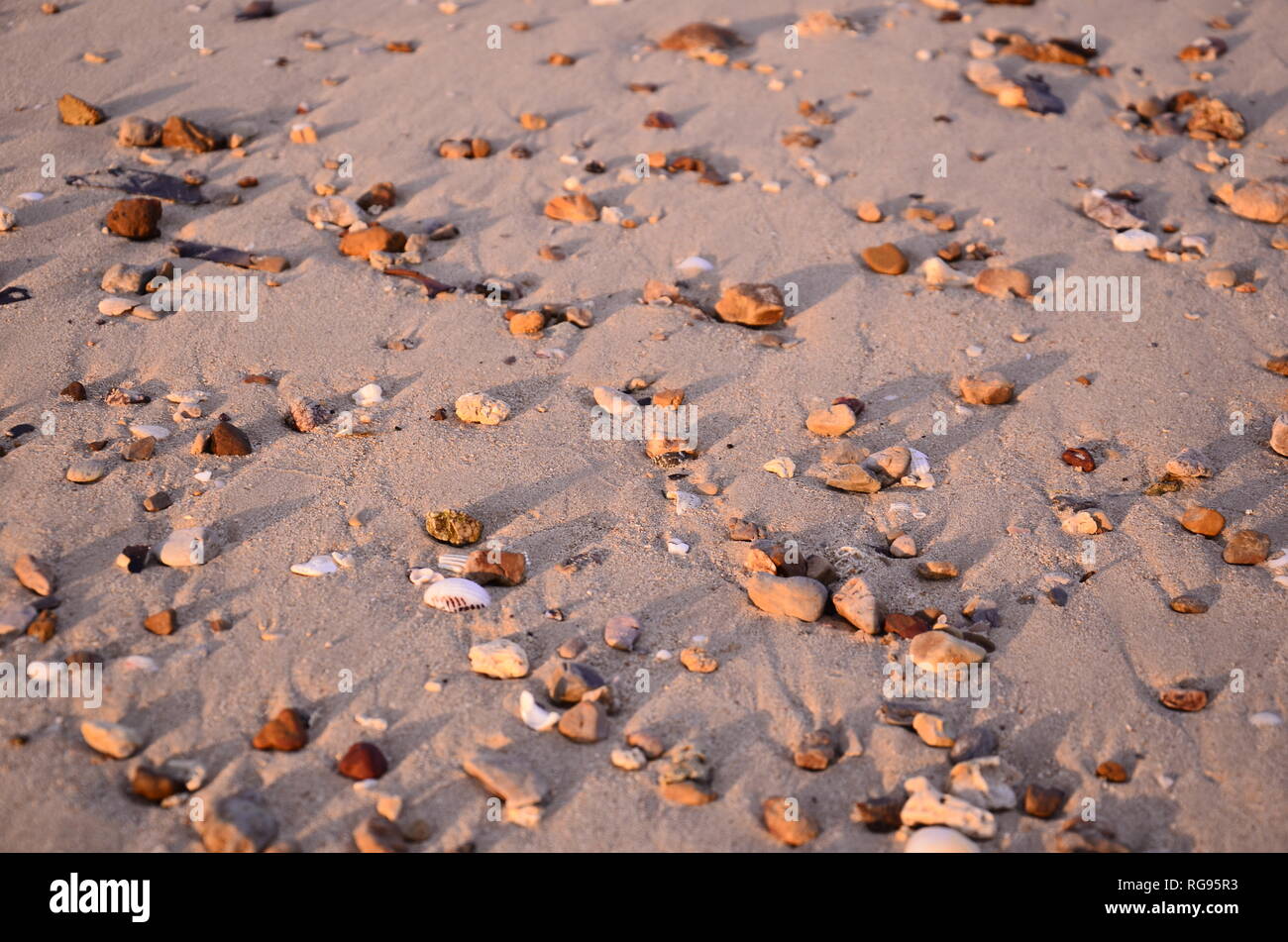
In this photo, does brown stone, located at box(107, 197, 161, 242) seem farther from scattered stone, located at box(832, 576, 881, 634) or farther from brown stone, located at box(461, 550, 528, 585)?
scattered stone, located at box(832, 576, 881, 634)

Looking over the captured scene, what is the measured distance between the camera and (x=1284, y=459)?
3254 mm

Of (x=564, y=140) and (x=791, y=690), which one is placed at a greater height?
(x=564, y=140)

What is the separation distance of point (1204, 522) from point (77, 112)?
189 inches

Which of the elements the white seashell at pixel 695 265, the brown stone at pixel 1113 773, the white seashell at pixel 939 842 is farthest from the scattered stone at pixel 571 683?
the white seashell at pixel 695 265

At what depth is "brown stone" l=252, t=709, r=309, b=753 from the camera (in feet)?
7.36

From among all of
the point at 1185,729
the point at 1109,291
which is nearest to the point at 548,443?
the point at 1185,729

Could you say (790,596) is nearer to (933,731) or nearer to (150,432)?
(933,731)

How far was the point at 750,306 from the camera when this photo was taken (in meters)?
3.72

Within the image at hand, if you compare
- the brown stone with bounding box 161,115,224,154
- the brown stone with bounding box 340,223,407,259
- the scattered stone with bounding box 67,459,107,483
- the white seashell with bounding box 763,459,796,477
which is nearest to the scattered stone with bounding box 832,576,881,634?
the white seashell with bounding box 763,459,796,477

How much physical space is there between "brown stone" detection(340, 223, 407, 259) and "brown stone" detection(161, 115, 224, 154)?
1021mm

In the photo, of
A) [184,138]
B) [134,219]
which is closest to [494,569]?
[134,219]

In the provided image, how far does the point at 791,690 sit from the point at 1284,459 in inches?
78.4

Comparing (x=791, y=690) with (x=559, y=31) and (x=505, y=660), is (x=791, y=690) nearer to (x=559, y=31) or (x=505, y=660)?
(x=505, y=660)

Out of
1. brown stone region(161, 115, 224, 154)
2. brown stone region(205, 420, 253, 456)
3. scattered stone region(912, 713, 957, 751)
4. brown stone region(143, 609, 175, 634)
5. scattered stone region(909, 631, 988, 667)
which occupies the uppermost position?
brown stone region(161, 115, 224, 154)
